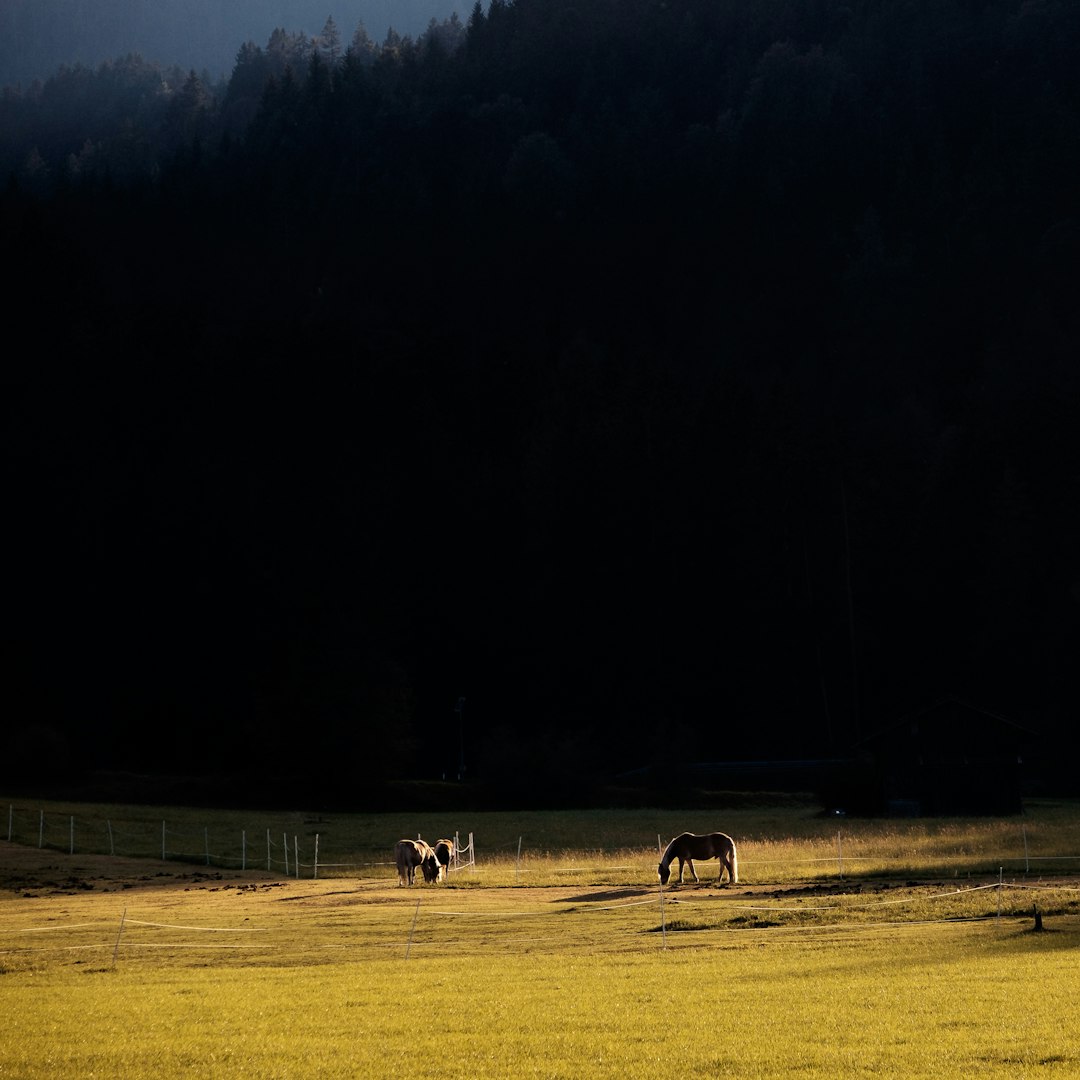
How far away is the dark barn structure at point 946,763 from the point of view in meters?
71.3

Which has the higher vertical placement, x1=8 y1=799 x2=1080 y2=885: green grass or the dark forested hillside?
the dark forested hillside

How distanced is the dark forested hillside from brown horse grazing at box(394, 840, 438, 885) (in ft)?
144

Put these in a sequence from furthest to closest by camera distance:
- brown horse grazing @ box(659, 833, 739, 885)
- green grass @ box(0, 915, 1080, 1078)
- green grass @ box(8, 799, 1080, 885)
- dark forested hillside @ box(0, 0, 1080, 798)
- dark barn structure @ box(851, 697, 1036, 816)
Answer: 1. dark forested hillside @ box(0, 0, 1080, 798)
2. dark barn structure @ box(851, 697, 1036, 816)
3. green grass @ box(8, 799, 1080, 885)
4. brown horse grazing @ box(659, 833, 739, 885)
5. green grass @ box(0, 915, 1080, 1078)

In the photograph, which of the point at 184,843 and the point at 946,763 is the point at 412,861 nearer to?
the point at 184,843

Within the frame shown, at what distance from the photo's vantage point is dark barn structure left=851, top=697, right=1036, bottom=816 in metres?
71.3

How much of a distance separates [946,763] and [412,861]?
4212 cm

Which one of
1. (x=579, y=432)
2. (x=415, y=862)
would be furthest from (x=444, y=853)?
(x=579, y=432)

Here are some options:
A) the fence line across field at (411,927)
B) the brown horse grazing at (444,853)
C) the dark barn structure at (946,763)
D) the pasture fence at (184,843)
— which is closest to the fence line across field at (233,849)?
the pasture fence at (184,843)

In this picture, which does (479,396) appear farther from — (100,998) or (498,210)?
(100,998)

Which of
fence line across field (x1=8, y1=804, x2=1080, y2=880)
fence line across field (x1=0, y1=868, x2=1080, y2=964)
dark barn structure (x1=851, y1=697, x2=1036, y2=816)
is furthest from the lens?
dark barn structure (x1=851, y1=697, x2=1036, y2=816)

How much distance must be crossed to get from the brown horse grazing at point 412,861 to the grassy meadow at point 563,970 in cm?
108

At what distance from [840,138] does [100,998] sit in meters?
178

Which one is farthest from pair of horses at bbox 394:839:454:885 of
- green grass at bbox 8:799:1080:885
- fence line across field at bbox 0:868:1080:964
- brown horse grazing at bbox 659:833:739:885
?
brown horse grazing at bbox 659:833:739:885

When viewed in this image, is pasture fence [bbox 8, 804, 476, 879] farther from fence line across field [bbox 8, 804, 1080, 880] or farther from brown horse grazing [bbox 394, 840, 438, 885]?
brown horse grazing [bbox 394, 840, 438, 885]
